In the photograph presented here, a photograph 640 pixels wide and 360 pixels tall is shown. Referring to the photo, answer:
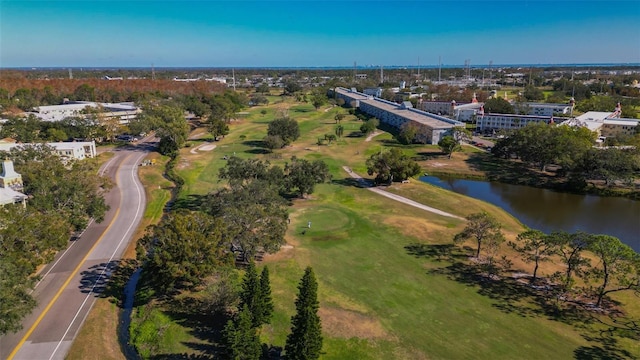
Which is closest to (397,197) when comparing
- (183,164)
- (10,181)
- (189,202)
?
(189,202)

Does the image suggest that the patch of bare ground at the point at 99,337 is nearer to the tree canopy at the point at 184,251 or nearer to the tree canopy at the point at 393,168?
the tree canopy at the point at 184,251

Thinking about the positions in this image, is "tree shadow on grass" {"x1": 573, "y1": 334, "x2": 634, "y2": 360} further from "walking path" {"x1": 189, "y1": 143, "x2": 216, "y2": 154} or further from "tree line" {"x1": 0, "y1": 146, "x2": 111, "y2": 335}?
"walking path" {"x1": 189, "y1": 143, "x2": 216, "y2": 154}

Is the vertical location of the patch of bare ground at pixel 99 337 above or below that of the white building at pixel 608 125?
below

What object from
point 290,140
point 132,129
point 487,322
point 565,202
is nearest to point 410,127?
point 290,140

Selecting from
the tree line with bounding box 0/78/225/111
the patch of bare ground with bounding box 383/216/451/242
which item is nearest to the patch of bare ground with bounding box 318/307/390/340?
the patch of bare ground with bounding box 383/216/451/242

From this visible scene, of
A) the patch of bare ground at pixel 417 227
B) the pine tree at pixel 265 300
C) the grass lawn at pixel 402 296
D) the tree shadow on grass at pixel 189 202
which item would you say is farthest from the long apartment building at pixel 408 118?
the pine tree at pixel 265 300

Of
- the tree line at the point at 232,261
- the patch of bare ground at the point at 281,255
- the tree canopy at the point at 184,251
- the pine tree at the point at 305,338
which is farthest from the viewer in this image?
the patch of bare ground at the point at 281,255
